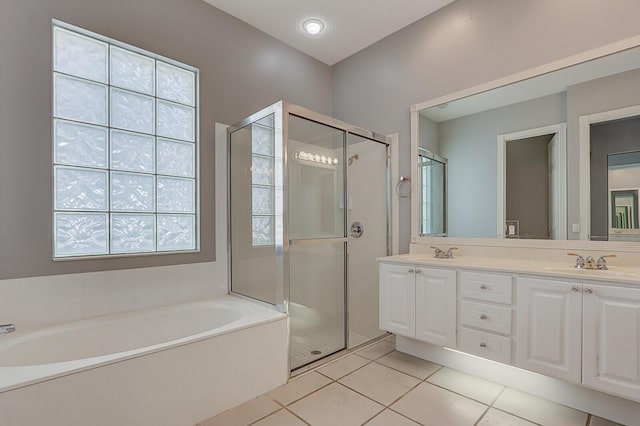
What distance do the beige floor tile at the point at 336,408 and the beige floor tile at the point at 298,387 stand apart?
0.19 ft

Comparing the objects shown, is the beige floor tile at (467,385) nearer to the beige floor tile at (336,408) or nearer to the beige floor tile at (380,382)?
the beige floor tile at (380,382)

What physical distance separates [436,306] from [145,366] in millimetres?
1822

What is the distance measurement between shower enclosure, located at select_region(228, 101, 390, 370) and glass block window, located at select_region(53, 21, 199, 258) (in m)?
0.42

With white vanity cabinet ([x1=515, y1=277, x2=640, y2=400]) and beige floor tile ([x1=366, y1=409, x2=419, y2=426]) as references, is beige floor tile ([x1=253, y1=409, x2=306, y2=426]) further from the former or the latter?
white vanity cabinet ([x1=515, y1=277, x2=640, y2=400])

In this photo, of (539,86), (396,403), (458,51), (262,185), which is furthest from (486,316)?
(458,51)

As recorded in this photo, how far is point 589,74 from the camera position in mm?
1952

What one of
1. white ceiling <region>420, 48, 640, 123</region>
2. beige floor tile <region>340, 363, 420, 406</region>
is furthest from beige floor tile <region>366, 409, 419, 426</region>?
white ceiling <region>420, 48, 640, 123</region>

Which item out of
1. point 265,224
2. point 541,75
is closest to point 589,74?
point 541,75

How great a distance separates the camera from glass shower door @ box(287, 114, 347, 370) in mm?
2314

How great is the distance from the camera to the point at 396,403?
1.86 metres

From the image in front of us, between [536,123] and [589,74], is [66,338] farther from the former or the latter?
[589,74]

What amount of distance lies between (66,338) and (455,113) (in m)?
3.18

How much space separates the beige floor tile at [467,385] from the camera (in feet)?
6.29

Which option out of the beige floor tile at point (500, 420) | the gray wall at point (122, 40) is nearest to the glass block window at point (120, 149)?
the gray wall at point (122, 40)
